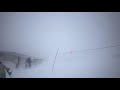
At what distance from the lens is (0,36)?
3.97 metres

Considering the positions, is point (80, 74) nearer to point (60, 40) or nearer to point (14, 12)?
point (60, 40)

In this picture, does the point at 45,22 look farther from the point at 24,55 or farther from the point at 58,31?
the point at 24,55

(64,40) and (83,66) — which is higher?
(64,40)

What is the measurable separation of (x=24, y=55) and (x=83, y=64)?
0.84 metres

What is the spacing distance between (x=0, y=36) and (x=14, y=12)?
1.28 feet

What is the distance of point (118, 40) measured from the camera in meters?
3.99
